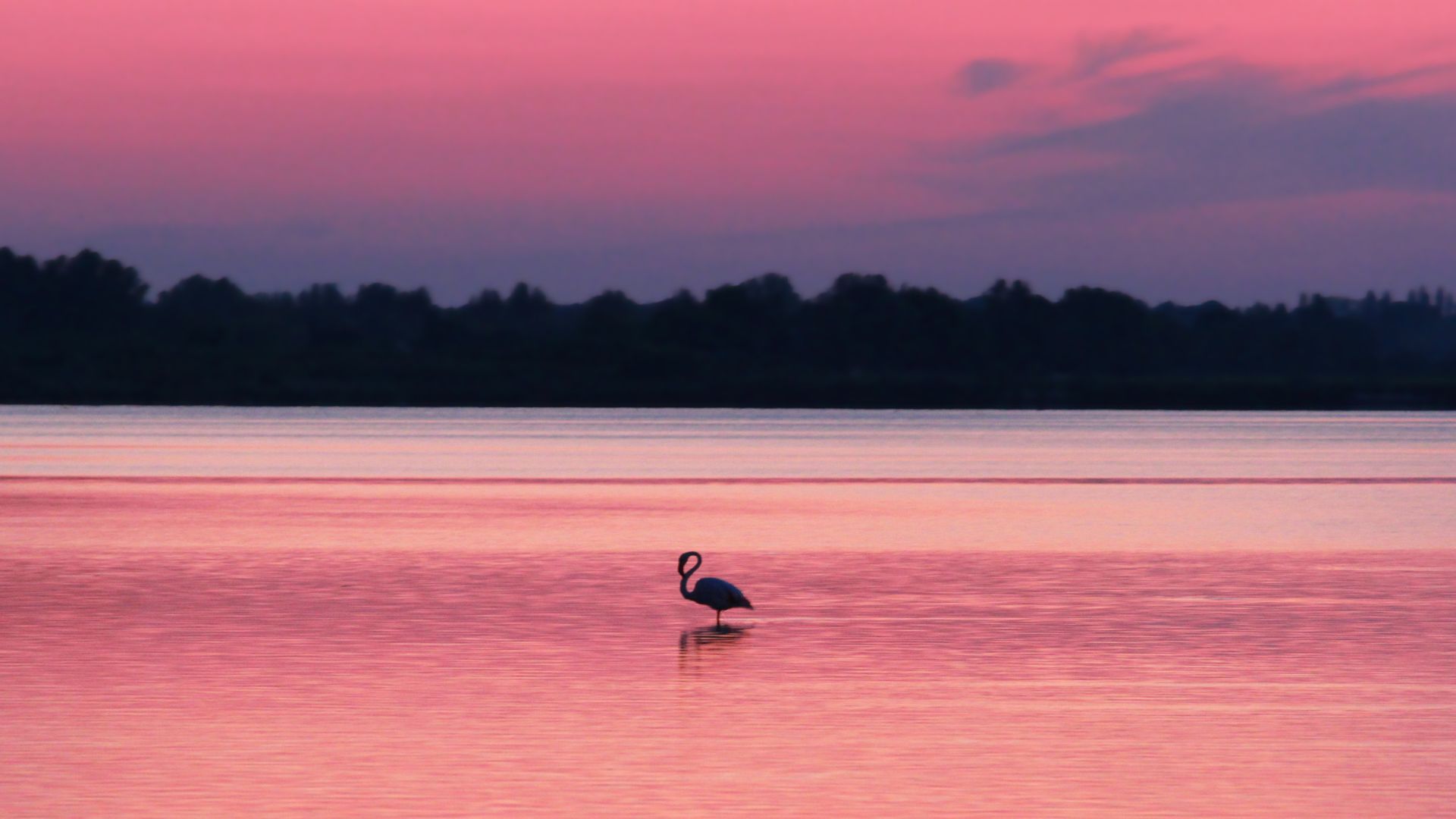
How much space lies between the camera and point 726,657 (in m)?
16.5

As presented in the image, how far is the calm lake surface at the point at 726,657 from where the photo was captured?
1132 cm

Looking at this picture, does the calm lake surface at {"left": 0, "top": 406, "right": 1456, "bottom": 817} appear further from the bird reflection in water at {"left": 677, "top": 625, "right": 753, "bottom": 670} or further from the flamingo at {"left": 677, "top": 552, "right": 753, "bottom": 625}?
the flamingo at {"left": 677, "top": 552, "right": 753, "bottom": 625}

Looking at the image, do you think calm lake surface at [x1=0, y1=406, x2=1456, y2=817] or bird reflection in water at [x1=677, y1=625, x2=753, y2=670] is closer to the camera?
calm lake surface at [x1=0, y1=406, x2=1456, y2=817]

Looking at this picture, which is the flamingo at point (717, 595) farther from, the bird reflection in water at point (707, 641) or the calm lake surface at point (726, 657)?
the calm lake surface at point (726, 657)

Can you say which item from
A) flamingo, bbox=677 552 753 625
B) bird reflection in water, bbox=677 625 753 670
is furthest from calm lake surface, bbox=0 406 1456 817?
flamingo, bbox=677 552 753 625

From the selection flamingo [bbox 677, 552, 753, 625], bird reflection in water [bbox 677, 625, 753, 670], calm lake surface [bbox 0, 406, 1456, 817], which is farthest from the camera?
flamingo [bbox 677, 552, 753, 625]

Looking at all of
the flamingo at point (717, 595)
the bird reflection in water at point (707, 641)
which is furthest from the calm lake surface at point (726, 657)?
the flamingo at point (717, 595)

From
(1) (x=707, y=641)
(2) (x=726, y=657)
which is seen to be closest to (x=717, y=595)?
(1) (x=707, y=641)

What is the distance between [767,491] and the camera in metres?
44.2

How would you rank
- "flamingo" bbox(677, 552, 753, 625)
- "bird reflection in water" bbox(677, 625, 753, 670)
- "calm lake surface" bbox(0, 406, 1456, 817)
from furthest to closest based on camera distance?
1. "flamingo" bbox(677, 552, 753, 625)
2. "bird reflection in water" bbox(677, 625, 753, 670)
3. "calm lake surface" bbox(0, 406, 1456, 817)

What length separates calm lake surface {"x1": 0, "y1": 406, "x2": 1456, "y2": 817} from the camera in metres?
11.3

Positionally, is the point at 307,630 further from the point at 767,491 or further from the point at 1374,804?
the point at 767,491

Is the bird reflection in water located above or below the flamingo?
below

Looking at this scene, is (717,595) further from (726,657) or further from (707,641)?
(726,657)
